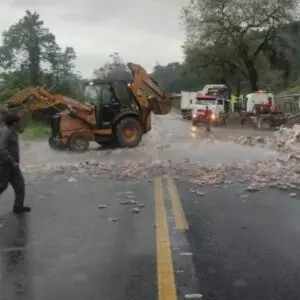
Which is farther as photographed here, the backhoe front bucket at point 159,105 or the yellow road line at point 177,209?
the backhoe front bucket at point 159,105

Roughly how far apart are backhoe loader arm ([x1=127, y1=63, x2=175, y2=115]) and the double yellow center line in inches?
389

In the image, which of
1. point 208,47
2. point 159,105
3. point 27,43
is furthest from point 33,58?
point 159,105

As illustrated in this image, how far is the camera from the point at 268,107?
3662 centimetres

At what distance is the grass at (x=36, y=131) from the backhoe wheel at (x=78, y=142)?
354 inches

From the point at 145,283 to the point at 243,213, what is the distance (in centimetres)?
367

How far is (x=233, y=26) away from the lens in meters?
49.9

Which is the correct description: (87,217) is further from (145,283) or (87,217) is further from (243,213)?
(145,283)

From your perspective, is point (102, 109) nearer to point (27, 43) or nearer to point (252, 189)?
point (252, 189)

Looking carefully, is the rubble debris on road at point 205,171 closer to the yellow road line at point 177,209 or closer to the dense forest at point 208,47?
the yellow road line at point 177,209

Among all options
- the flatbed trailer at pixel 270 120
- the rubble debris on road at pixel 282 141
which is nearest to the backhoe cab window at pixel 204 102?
the flatbed trailer at pixel 270 120

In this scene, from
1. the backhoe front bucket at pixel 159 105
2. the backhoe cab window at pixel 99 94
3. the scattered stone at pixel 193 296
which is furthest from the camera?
the backhoe front bucket at pixel 159 105

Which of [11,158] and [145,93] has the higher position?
[145,93]

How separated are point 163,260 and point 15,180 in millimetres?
3924

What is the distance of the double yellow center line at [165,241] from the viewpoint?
204 inches
